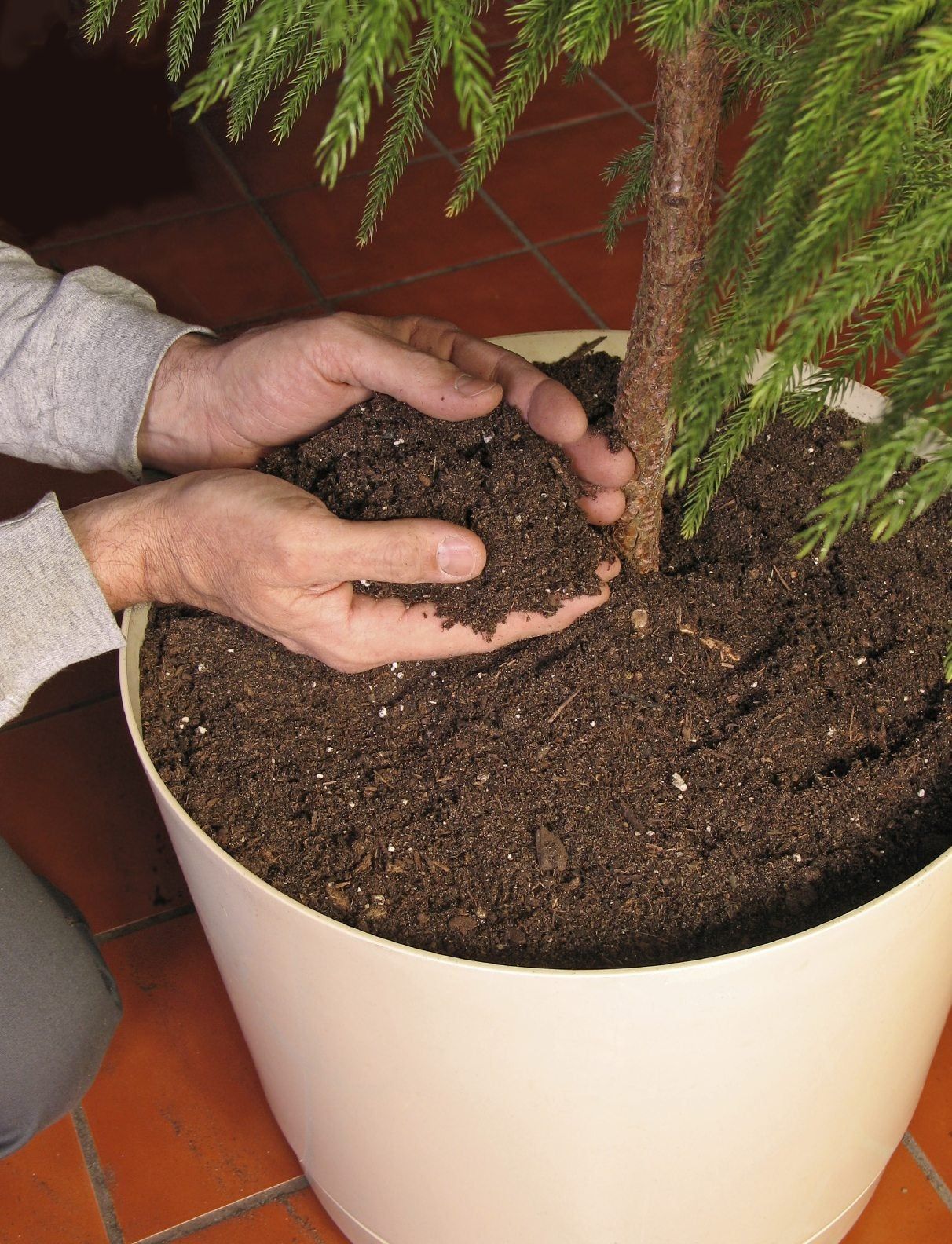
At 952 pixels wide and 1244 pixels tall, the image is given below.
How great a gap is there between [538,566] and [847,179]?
1.71ft

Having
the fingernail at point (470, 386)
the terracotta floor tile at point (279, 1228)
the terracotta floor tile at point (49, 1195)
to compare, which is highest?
the fingernail at point (470, 386)

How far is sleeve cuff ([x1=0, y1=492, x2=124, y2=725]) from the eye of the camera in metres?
1.06

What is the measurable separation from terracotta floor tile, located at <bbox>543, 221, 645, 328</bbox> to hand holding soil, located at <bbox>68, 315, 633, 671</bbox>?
1.31 metres

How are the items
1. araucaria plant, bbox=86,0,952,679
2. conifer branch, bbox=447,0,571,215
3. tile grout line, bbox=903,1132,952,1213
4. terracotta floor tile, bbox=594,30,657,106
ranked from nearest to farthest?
araucaria plant, bbox=86,0,952,679
conifer branch, bbox=447,0,571,215
tile grout line, bbox=903,1132,952,1213
terracotta floor tile, bbox=594,30,657,106

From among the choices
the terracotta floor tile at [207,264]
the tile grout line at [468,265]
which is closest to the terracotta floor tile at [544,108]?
the tile grout line at [468,265]

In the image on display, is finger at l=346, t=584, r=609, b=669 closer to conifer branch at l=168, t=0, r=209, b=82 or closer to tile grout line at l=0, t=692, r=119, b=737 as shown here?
conifer branch at l=168, t=0, r=209, b=82

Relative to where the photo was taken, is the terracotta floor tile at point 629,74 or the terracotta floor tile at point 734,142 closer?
the terracotta floor tile at point 734,142

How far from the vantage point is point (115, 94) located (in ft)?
9.75

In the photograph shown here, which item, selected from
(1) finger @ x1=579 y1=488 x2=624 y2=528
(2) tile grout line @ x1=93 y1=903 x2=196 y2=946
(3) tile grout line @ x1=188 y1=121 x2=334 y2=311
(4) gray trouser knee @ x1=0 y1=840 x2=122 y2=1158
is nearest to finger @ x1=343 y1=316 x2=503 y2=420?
(1) finger @ x1=579 y1=488 x2=624 y2=528

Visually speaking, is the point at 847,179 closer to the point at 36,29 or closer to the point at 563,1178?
the point at 563,1178

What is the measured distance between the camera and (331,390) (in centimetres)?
115

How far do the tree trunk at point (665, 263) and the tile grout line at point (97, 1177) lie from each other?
3.13ft

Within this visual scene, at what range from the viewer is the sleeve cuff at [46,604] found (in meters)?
1.06

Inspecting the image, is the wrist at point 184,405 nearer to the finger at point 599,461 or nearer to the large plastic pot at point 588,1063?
the large plastic pot at point 588,1063
